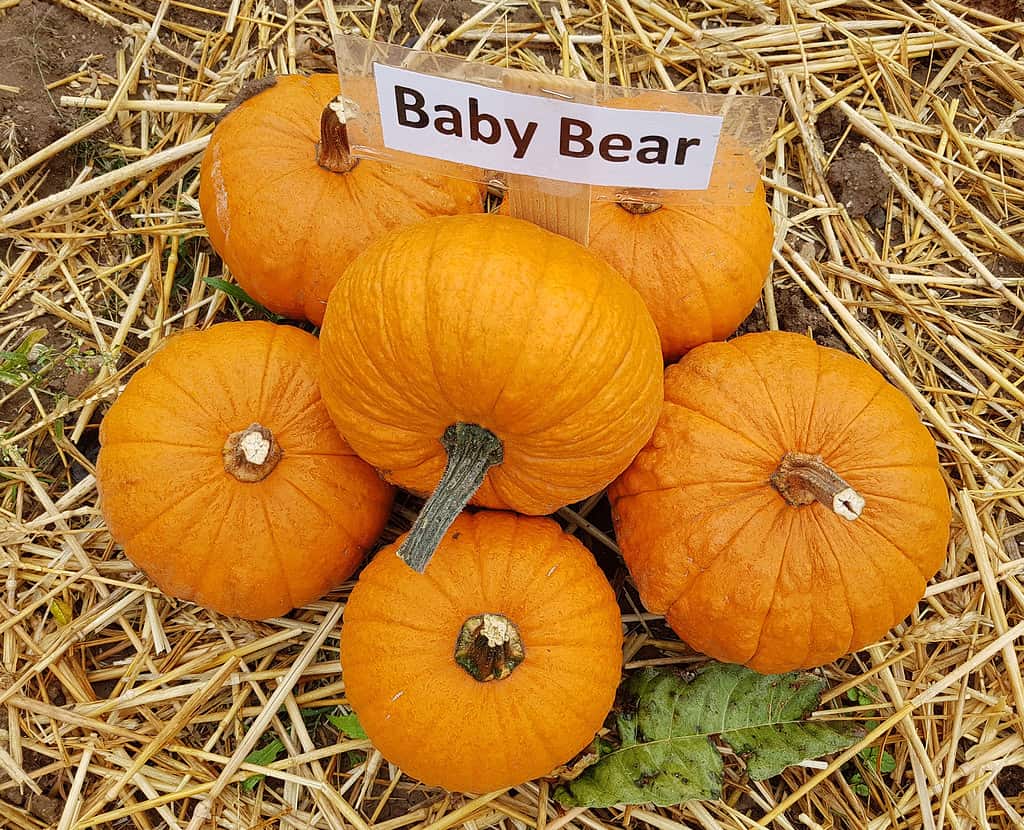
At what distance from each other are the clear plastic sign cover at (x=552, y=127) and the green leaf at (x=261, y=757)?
1807 mm

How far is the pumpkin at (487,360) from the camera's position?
1905 mm

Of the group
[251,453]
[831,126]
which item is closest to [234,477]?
[251,453]

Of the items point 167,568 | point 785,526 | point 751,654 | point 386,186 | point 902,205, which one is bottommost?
point 751,654

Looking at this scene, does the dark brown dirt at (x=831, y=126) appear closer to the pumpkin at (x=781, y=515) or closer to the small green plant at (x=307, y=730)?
the pumpkin at (x=781, y=515)

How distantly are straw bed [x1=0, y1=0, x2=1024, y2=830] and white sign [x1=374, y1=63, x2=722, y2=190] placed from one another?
1192 millimetres

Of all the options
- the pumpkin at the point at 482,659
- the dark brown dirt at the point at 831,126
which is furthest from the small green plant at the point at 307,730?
the dark brown dirt at the point at 831,126

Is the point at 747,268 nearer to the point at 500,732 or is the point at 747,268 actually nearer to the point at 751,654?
the point at 751,654

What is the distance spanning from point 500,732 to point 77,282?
224cm

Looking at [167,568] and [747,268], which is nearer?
[167,568]

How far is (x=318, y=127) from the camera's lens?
2.55 metres

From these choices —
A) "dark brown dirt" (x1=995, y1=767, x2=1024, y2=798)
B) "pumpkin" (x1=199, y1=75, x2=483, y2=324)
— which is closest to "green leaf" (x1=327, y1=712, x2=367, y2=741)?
"pumpkin" (x1=199, y1=75, x2=483, y2=324)

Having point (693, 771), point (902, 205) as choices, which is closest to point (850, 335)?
point (902, 205)

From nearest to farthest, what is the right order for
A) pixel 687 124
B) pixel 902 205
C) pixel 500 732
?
pixel 687 124
pixel 500 732
pixel 902 205

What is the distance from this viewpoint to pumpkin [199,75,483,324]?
245cm
